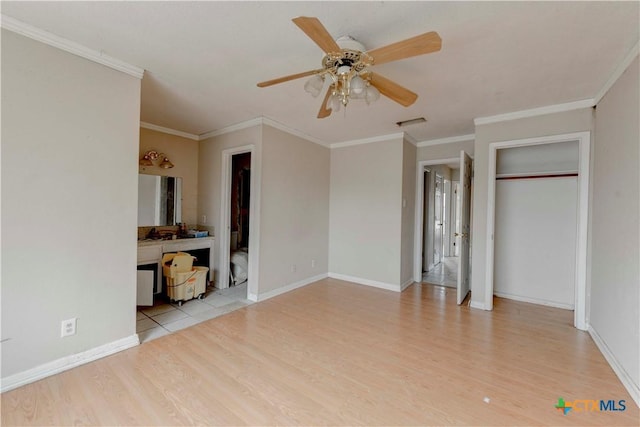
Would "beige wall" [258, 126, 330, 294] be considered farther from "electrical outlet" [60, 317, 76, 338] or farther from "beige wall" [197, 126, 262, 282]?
"electrical outlet" [60, 317, 76, 338]

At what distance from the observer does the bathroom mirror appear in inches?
154

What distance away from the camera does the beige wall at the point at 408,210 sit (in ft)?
13.9

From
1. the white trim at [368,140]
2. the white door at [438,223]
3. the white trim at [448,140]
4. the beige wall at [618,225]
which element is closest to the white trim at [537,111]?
the beige wall at [618,225]

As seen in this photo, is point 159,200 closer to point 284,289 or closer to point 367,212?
point 284,289

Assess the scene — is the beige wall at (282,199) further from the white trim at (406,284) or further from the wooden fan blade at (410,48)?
the wooden fan blade at (410,48)

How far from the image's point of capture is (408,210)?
4.46 m

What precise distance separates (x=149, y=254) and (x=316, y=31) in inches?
130

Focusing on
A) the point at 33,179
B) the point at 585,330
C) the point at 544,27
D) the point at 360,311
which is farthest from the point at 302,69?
the point at 585,330

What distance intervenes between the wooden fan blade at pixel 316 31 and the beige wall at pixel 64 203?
1786 millimetres

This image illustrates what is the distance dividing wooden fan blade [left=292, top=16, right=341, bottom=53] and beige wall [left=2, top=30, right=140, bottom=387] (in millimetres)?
1786

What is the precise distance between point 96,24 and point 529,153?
15.6 ft

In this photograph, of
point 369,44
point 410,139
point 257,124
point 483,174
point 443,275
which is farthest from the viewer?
point 443,275

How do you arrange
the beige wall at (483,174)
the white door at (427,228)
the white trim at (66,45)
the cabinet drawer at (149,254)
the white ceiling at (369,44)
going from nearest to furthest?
the white ceiling at (369,44) < the white trim at (66,45) < the beige wall at (483,174) < the cabinet drawer at (149,254) < the white door at (427,228)

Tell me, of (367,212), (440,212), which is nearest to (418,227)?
(367,212)
